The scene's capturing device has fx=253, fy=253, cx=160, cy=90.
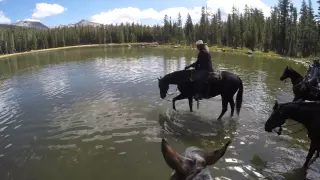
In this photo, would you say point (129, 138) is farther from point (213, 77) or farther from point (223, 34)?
point (223, 34)

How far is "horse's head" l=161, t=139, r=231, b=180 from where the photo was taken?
1711 mm

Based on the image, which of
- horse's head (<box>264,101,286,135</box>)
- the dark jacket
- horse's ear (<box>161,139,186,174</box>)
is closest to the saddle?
the dark jacket

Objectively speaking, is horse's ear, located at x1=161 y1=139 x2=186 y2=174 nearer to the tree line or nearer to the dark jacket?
the dark jacket

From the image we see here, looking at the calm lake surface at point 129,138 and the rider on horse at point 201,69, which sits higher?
the rider on horse at point 201,69

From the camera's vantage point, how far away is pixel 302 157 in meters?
9.09

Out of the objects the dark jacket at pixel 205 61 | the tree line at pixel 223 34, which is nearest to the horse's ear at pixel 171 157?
the dark jacket at pixel 205 61

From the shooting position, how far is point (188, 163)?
1.86 m

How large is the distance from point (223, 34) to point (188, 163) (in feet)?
355

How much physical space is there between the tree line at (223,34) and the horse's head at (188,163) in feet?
214

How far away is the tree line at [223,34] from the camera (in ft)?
214

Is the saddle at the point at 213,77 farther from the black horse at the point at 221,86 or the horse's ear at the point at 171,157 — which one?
the horse's ear at the point at 171,157

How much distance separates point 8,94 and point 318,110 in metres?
22.4

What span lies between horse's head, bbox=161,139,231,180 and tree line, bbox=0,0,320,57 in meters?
65.3

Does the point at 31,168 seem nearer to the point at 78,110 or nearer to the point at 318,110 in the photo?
the point at 78,110
